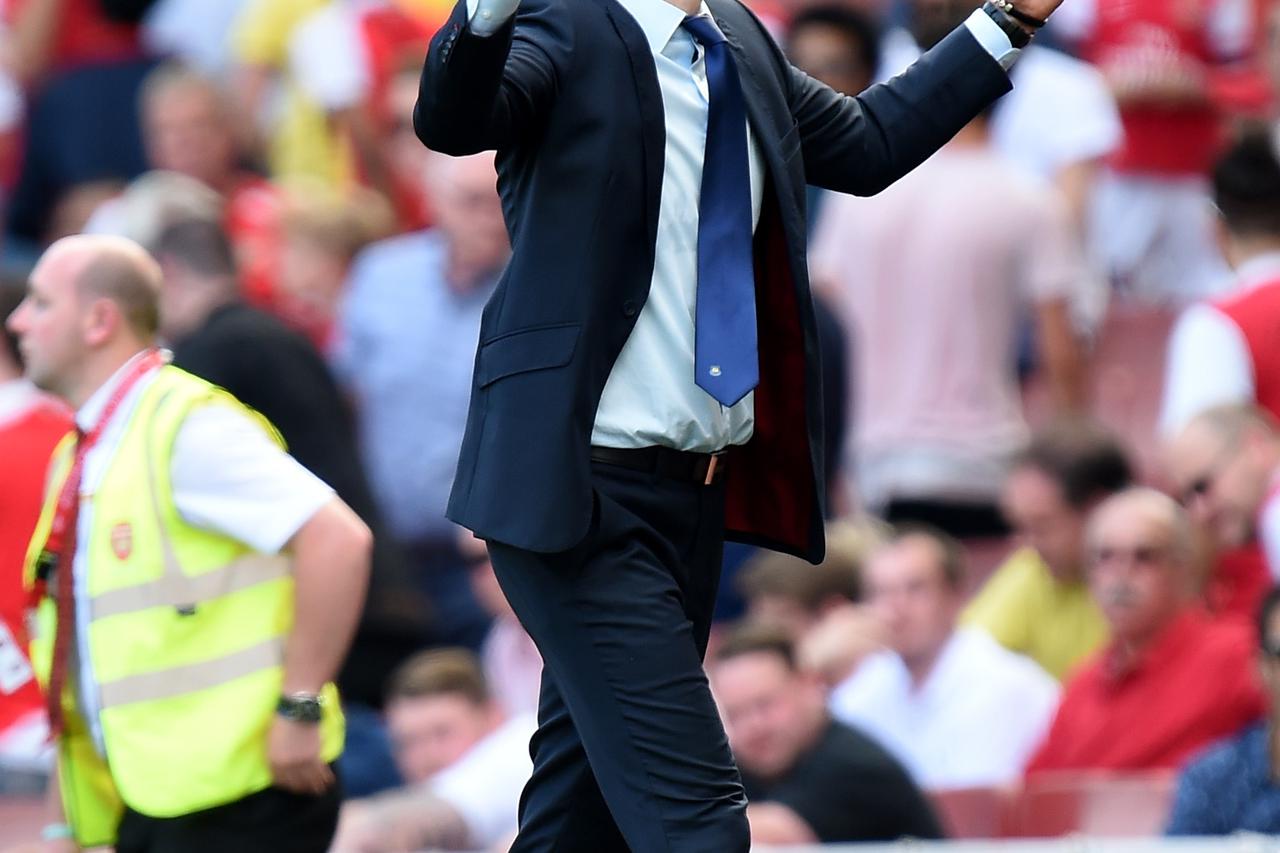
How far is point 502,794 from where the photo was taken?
734 cm

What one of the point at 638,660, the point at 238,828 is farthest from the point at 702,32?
the point at 238,828

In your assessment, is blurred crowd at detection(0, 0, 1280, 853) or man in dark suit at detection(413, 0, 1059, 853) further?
blurred crowd at detection(0, 0, 1280, 853)

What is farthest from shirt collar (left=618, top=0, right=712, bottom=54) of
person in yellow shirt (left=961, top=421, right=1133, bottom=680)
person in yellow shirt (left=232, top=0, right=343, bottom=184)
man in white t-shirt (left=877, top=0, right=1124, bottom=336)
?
person in yellow shirt (left=232, top=0, right=343, bottom=184)

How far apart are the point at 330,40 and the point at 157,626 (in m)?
6.00

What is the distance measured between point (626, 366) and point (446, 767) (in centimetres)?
369

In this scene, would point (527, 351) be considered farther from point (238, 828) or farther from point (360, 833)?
point (360, 833)

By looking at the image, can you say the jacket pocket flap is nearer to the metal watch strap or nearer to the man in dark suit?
the man in dark suit

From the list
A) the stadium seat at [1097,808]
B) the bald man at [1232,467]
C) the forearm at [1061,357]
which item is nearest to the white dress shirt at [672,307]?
the stadium seat at [1097,808]

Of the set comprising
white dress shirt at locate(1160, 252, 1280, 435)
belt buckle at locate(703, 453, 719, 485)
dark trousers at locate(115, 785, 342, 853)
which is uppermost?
belt buckle at locate(703, 453, 719, 485)

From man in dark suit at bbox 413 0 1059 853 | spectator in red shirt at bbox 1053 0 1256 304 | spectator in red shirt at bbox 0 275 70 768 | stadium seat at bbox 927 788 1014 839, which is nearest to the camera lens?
man in dark suit at bbox 413 0 1059 853

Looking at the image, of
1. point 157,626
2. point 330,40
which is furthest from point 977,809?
point 330,40

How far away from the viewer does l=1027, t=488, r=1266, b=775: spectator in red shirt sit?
22.9 feet

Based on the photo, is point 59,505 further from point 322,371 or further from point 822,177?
point 322,371

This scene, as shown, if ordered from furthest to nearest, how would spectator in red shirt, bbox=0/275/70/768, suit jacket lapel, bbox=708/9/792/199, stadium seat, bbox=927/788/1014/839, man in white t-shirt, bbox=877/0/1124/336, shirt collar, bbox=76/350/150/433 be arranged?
man in white t-shirt, bbox=877/0/1124/336, stadium seat, bbox=927/788/1014/839, spectator in red shirt, bbox=0/275/70/768, shirt collar, bbox=76/350/150/433, suit jacket lapel, bbox=708/9/792/199
